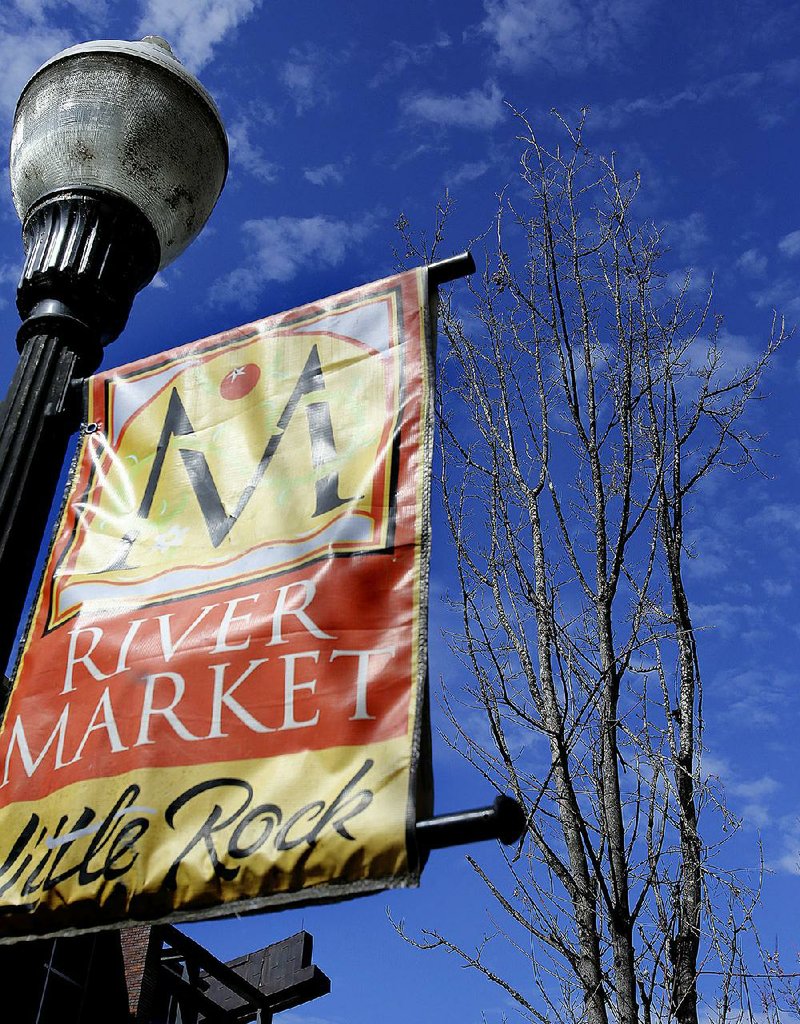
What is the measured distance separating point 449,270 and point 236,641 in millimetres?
1228

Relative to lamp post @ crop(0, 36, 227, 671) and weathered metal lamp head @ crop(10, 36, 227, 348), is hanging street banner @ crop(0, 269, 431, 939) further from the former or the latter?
weathered metal lamp head @ crop(10, 36, 227, 348)

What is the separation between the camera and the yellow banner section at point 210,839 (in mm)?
1654

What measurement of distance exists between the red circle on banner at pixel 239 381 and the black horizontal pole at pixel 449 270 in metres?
0.55

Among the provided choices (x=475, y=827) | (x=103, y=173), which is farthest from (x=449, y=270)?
(x=475, y=827)

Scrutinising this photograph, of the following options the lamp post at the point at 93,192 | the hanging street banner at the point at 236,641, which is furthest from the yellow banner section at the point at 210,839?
the lamp post at the point at 93,192

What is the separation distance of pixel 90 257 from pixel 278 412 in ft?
2.61

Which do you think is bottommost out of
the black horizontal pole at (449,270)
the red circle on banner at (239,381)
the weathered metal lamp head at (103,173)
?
the red circle on banner at (239,381)

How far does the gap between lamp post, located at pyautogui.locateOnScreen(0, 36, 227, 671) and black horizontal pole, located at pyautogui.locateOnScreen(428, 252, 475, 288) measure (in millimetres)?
896

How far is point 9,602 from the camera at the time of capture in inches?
90.4

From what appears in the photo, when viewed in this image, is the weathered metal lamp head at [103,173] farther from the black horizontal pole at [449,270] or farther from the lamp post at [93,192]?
the black horizontal pole at [449,270]

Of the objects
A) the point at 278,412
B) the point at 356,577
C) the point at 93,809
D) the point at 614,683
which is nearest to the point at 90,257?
the point at 278,412

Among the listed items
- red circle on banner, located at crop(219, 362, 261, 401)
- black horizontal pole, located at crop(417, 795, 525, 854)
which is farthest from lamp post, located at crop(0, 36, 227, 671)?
black horizontal pole, located at crop(417, 795, 525, 854)

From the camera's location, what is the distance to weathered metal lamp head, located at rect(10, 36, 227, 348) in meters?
2.78

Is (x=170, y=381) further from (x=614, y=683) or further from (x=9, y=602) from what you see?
(x=614, y=683)
